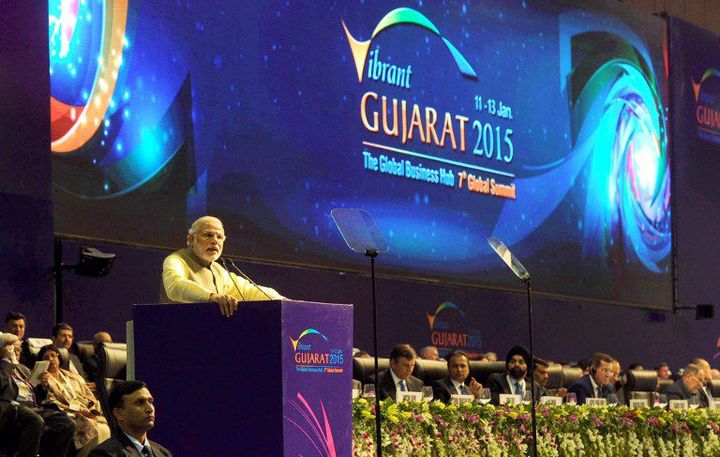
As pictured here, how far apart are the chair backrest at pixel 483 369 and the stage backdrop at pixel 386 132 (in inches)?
96.0

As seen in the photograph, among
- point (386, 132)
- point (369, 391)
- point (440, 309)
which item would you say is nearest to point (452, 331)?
point (440, 309)

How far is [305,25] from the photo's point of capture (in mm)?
10984

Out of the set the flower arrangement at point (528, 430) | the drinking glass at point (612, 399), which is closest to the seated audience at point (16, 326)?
the flower arrangement at point (528, 430)

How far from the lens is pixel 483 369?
8344 millimetres

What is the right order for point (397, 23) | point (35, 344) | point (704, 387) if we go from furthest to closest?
point (397, 23)
point (704, 387)
point (35, 344)

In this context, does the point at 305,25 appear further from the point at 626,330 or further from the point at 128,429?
the point at 128,429

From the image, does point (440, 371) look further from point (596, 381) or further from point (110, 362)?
point (110, 362)

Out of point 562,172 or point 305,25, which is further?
point 562,172

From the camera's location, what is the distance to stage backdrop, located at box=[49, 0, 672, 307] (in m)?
9.16

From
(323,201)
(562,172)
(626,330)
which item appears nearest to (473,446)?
(323,201)

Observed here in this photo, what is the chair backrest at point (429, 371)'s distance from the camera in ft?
24.9

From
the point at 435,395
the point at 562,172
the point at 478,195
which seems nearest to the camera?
the point at 435,395

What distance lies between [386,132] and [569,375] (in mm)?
3300

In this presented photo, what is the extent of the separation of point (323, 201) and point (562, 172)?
4.04 m
